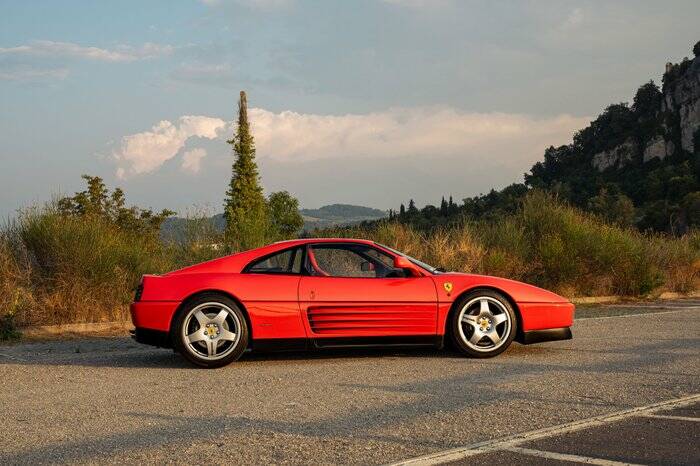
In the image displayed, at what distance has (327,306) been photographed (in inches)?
345

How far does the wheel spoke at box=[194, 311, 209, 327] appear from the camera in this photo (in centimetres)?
863

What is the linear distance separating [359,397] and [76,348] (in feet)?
16.7

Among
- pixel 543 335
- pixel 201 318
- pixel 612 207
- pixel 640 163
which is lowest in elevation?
pixel 543 335

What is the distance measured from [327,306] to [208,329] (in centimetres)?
126

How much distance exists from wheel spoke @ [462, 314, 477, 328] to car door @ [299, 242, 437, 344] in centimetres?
34

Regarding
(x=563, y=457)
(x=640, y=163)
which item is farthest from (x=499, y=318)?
(x=640, y=163)

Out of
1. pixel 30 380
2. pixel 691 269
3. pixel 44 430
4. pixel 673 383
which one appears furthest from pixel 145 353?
pixel 691 269

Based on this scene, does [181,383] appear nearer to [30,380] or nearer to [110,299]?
[30,380]

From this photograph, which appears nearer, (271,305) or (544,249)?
(271,305)

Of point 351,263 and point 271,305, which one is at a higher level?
point 351,263

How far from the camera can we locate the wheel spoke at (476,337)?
29.6 ft

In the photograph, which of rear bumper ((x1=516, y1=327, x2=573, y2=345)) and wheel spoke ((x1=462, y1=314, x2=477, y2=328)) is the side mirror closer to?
wheel spoke ((x1=462, y1=314, x2=477, y2=328))

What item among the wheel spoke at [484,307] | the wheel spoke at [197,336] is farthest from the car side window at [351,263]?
the wheel spoke at [197,336]

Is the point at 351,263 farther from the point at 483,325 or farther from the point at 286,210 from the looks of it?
the point at 286,210
